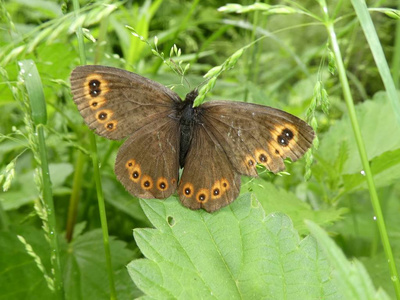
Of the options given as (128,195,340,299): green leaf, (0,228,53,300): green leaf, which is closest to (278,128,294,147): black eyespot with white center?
(128,195,340,299): green leaf

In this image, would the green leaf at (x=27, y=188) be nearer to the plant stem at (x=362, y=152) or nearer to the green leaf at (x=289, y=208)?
the green leaf at (x=289, y=208)

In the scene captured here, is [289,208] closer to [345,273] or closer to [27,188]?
[345,273]

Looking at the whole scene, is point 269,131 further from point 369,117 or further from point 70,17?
point 369,117

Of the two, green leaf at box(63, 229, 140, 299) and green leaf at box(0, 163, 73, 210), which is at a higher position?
green leaf at box(0, 163, 73, 210)

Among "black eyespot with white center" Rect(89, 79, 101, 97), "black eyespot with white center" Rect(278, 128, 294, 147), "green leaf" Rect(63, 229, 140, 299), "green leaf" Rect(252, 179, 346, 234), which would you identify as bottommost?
"green leaf" Rect(63, 229, 140, 299)

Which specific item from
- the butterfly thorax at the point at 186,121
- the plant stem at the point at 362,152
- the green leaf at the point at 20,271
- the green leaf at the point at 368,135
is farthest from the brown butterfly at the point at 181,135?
the green leaf at the point at 368,135

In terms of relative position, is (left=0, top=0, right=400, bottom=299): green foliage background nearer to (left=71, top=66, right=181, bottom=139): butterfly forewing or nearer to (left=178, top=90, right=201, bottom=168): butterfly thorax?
(left=71, top=66, right=181, bottom=139): butterfly forewing

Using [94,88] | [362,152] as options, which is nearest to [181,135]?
[94,88]

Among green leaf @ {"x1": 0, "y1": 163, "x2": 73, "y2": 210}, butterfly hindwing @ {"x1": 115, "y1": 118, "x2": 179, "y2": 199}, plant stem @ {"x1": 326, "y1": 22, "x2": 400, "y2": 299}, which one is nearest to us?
plant stem @ {"x1": 326, "y1": 22, "x2": 400, "y2": 299}
